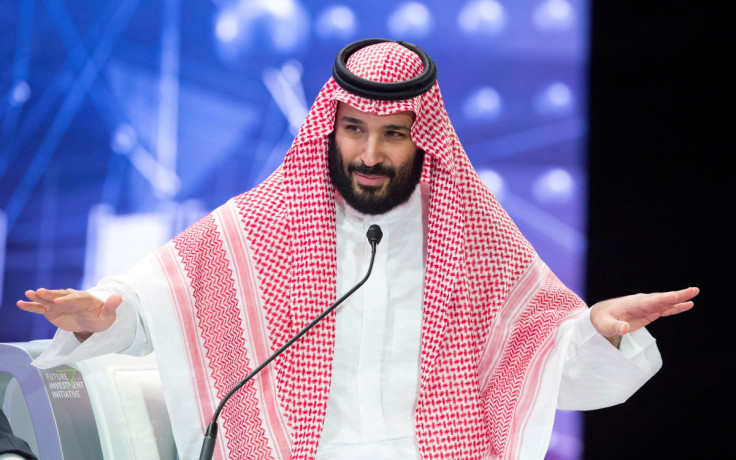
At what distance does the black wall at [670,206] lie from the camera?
3139 millimetres

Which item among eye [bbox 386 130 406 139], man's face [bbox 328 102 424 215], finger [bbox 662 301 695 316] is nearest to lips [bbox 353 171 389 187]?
man's face [bbox 328 102 424 215]

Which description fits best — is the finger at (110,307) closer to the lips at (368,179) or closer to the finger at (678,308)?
the lips at (368,179)

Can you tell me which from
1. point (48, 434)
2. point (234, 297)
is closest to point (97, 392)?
point (48, 434)

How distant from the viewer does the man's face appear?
2.07 m

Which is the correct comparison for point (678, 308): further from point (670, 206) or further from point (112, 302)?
point (670, 206)

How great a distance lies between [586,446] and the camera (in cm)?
324

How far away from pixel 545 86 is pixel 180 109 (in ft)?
5.41

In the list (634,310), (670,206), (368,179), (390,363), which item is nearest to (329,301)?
(390,363)

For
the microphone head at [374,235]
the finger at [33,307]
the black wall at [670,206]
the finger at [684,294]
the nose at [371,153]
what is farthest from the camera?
the black wall at [670,206]

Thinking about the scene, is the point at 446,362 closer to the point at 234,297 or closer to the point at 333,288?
the point at 333,288

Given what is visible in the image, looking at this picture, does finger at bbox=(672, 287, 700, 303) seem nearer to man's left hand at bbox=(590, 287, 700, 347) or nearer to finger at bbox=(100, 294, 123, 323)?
man's left hand at bbox=(590, 287, 700, 347)

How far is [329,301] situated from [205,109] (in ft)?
6.11

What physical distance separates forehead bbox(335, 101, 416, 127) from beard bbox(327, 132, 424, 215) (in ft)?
0.23

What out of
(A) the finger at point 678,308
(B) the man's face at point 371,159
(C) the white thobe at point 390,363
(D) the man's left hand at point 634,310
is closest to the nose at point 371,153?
(B) the man's face at point 371,159
